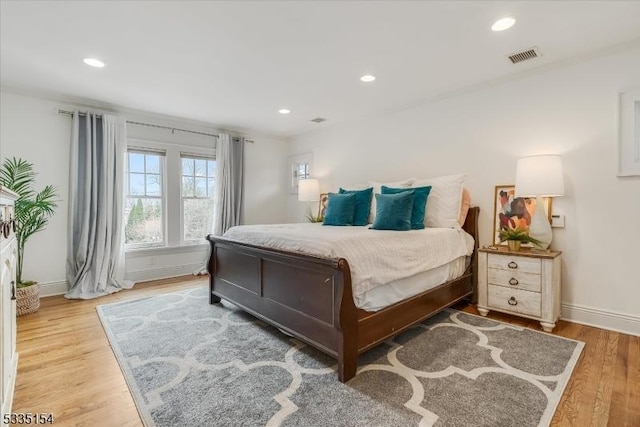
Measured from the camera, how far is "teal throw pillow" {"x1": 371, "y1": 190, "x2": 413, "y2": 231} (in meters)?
2.85

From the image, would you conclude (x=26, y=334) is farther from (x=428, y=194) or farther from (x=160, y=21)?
(x=428, y=194)

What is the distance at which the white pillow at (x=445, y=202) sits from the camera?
10.3 feet

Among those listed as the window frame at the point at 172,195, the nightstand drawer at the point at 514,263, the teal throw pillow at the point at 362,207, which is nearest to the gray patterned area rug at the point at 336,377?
the nightstand drawer at the point at 514,263

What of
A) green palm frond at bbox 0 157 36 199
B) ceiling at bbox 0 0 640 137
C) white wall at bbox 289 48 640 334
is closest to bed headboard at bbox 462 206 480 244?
white wall at bbox 289 48 640 334

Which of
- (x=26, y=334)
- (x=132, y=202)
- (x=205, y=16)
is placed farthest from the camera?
(x=132, y=202)

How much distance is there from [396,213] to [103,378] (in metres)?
2.48

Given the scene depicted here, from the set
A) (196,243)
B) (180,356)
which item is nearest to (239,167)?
(196,243)

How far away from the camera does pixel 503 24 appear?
86.0 inches

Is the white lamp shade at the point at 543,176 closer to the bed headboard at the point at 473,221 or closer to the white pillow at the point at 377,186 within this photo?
the bed headboard at the point at 473,221

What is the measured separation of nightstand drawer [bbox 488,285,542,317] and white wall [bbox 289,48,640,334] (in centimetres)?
47

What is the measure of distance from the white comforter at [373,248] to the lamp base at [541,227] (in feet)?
A: 2.15

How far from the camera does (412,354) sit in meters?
2.18

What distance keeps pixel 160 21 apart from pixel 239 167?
306 cm

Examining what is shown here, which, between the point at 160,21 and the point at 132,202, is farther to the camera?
the point at 132,202
